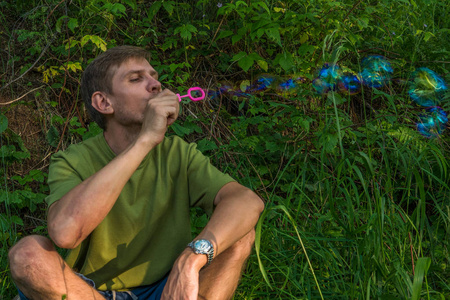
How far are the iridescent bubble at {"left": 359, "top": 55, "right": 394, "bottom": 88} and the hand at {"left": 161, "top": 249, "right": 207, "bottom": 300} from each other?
2.15 meters

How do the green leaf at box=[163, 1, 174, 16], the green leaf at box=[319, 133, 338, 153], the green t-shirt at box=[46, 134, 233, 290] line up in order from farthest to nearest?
the green leaf at box=[163, 1, 174, 16] → the green leaf at box=[319, 133, 338, 153] → the green t-shirt at box=[46, 134, 233, 290]

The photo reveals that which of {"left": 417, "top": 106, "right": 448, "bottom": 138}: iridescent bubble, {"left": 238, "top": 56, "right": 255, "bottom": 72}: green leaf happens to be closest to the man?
{"left": 238, "top": 56, "right": 255, "bottom": 72}: green leaf

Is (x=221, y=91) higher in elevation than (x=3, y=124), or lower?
lower

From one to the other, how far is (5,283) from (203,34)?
206 centimetres

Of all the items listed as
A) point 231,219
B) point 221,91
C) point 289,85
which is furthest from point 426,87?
point 231,219

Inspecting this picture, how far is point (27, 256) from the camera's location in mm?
1792

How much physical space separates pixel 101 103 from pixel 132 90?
166 millimetres

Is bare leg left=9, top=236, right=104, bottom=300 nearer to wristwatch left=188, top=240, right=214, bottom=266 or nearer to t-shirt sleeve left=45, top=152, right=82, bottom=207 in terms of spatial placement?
t-shirt sleeve left=45, top=152, right=82, bottom=207

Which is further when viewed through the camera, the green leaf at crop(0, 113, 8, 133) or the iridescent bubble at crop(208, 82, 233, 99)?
the iridescent bubble at crop(208, 82, 233, 99)

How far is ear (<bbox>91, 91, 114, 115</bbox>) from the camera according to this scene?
2221 millimetres

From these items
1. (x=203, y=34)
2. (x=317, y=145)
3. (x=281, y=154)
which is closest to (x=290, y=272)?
(x=317, y=145)

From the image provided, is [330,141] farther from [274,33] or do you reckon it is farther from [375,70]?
[375,70]

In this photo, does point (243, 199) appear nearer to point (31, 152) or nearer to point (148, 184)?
point (148, 184)

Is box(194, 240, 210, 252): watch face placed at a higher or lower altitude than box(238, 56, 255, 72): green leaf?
higher
